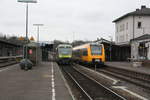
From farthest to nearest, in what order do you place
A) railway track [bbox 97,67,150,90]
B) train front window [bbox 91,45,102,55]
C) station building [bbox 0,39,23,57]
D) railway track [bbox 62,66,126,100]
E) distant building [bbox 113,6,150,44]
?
distant building [bbox 113,6,150,44] → station building [bbox 0,39,23,57] → train front window [bbox 91,45,102,55] → railway track [bbox 97,67,150,90] → railway track [bbox 62,66,126,100]

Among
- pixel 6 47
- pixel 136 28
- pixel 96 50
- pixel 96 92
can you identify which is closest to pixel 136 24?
pixel 136 28

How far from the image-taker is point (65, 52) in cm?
3656

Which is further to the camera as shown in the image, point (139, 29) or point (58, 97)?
point (139, 29)

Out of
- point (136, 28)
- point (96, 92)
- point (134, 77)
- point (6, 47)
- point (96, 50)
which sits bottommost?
point (96, 92)

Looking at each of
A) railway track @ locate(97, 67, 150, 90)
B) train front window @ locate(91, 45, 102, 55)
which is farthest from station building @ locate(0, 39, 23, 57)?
railway track @ locate(97, 67, 150, 90)

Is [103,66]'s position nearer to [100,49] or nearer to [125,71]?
[100,49]

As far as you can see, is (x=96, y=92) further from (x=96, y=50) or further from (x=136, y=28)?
(x=136, y=28)

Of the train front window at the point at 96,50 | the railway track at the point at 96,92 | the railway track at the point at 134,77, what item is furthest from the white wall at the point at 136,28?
the railway track at the point at 96,92

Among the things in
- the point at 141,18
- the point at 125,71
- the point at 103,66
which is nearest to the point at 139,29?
the point at 141,18

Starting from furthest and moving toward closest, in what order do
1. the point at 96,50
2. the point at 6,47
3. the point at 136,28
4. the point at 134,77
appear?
1. the point at 136,28
2. the point at 6,47
3. the point at 96,50
4. the point at 134,77

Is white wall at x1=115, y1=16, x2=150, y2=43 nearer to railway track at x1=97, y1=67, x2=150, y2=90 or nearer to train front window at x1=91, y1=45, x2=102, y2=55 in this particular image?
train front window at x1=91, y1=45, x2=102, y2=55

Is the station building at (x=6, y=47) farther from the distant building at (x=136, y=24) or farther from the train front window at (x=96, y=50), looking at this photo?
the distant building at (x=136, y=24)

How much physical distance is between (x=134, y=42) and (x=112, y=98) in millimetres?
29171

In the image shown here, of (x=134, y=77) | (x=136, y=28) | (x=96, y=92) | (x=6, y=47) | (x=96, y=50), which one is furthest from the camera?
(x=136, y=28)
